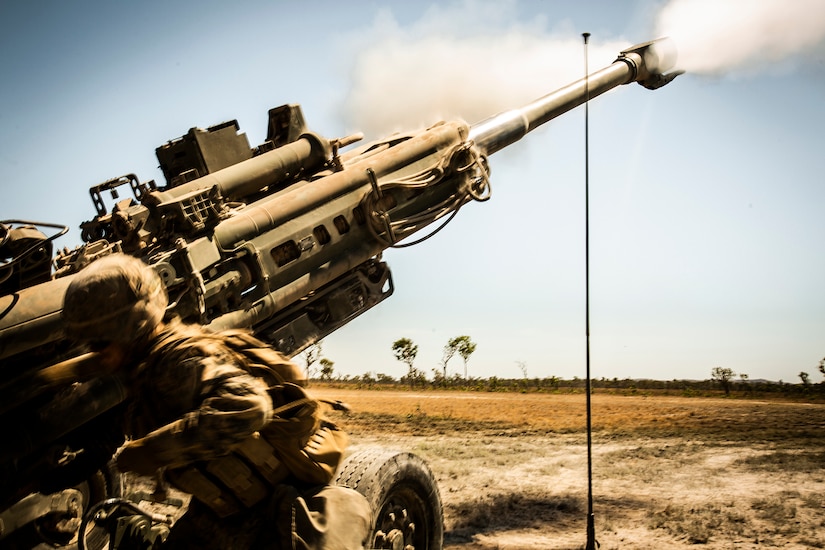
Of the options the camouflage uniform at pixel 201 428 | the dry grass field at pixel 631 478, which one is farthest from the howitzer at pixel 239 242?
the camouflage uniform at pixel 201 428

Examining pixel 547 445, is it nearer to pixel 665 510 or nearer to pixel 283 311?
pixel 665 510

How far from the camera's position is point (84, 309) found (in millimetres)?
2410

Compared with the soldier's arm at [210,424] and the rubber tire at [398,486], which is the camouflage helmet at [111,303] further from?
the rubber tire at [398,486]

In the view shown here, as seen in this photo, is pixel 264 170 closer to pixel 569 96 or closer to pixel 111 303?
pixel 111 303

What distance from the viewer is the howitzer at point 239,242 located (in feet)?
13.2

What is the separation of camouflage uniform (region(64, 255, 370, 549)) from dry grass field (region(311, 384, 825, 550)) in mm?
908

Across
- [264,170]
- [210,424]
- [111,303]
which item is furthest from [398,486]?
[264,170]

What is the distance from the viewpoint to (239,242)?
512 cm

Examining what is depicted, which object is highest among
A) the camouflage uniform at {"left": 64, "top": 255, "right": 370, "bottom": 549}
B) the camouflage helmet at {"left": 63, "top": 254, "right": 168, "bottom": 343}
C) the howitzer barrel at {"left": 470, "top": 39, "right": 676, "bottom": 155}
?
the howitzer barrel at {"left": 470, "top": 39, "right": 676, "bottom": 155}

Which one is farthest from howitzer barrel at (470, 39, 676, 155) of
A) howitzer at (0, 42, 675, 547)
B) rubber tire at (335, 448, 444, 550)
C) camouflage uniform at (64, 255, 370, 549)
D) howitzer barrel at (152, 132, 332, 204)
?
camouflage uniform at (64, 255, 370, 549)

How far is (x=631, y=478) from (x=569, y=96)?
3.85 m

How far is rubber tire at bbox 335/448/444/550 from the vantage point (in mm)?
4079

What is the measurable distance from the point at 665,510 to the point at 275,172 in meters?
4.07

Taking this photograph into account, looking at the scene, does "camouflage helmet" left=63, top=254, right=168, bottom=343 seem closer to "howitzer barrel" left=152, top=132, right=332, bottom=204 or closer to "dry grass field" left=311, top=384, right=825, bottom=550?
"dry grass field" left=311, top=384, right=825, bottom=550
